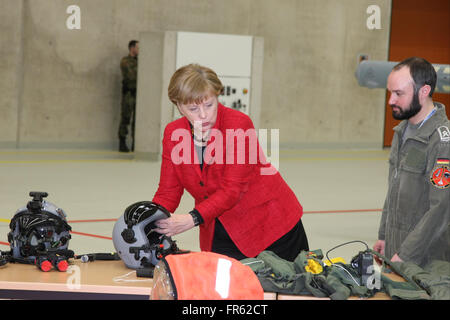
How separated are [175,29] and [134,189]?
18.5ft

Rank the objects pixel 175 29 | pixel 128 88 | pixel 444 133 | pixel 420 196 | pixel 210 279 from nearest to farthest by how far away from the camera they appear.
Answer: pixel 210 279, pixel 444 133, pixel 420 196, pixel 128 88, pixel 175 29

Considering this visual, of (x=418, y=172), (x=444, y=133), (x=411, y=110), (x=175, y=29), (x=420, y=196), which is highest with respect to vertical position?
(x=175, y=29)

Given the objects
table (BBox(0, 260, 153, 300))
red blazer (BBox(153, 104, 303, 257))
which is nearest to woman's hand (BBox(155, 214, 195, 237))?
red blazer (BBox(153, 104, 303, 257))

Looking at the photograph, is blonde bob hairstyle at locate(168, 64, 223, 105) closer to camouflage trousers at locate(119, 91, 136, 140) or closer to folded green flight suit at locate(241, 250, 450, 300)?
folded green flight suit at locate(241, 250, 450, 300)

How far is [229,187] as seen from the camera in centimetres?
359

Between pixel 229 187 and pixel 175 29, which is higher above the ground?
pixel 175 29

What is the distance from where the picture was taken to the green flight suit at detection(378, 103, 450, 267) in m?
3.55

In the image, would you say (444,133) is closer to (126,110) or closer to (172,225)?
(172,225)

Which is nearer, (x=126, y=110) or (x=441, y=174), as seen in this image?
(x=441, y=174)

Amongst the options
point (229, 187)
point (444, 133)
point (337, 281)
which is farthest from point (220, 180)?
point (444, 133)

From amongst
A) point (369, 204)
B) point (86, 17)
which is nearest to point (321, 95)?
point (86, 17)

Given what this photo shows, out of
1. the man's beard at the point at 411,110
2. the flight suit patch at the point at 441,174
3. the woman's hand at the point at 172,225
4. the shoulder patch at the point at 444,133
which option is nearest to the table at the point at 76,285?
the woman's hand at the point at 172,225

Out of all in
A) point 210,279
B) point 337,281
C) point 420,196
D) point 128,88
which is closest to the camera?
point 210,279

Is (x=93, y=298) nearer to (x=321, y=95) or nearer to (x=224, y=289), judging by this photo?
(x=224, y=289)
